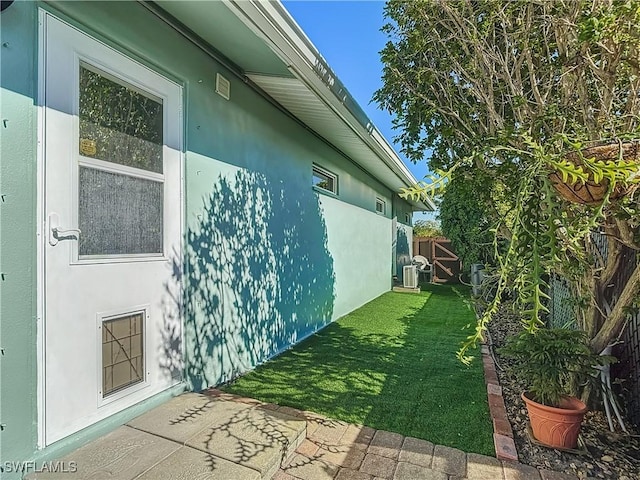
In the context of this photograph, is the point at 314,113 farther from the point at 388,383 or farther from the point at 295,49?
the point at 388,383

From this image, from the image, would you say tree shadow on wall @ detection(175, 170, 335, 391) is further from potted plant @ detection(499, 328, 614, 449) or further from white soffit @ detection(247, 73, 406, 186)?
potted plant @ detection(499, 328, 614, 449)

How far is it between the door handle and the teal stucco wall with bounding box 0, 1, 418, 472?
95 mm

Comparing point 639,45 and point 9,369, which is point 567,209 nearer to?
A: point 639,45

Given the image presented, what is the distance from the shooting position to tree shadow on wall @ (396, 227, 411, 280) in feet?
45.0

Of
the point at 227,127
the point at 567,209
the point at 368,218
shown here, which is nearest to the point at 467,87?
the point at 567,209

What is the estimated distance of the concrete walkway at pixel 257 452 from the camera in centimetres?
206

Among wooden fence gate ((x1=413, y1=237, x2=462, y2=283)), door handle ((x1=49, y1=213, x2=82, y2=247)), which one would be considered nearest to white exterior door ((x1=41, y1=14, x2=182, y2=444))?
door handle ((x1=49, y1=213, x2=82, y2=247))

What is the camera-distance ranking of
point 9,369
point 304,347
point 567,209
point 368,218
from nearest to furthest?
point 9,369 → point 567,209 → point 304,347 → point 368,218

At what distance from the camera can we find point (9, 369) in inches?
75.7

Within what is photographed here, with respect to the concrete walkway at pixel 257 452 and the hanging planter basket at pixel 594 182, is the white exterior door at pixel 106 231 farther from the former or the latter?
the hanging planter basket at pixel 594 182

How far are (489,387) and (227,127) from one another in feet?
12.7

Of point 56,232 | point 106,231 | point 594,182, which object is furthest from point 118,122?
point 594,182

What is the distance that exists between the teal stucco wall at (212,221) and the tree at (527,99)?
1.78m

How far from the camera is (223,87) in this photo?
12.0 feet
